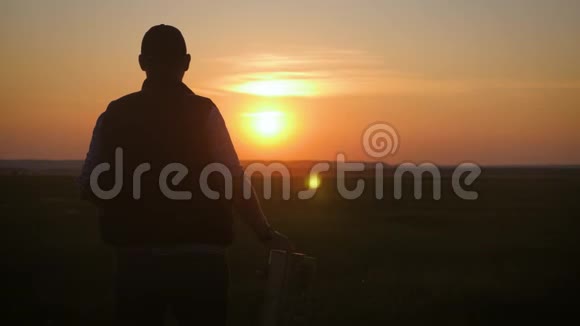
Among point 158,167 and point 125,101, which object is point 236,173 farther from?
point 125,101

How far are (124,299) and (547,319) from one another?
22.9ft

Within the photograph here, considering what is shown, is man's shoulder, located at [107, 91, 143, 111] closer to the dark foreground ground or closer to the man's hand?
the man's hand

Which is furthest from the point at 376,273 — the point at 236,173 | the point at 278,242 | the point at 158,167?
the point at 158,167

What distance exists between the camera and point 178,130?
3350 mm

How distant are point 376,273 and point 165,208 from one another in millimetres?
10930

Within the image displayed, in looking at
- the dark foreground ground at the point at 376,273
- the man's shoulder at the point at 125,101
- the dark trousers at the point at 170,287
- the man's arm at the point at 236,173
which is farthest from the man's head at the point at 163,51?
the dark foreground ground at the point at 376,273

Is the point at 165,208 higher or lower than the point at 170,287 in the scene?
higher

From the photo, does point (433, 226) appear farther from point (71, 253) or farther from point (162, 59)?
point (162, 59)

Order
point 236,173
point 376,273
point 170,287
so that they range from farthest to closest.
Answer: point 376,273, point 236,173, point 170,287

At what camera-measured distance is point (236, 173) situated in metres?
3.36

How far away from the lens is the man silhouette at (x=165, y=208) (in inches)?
128

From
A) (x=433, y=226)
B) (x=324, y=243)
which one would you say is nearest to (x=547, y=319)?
(x=324, y=243)

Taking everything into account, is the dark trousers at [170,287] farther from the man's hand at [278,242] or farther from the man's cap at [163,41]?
the man's cap at [163,41]

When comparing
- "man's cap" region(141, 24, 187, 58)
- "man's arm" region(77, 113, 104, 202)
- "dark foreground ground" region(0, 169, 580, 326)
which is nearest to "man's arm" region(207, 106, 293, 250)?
"man's cap" region(141, 24, 187, 58)
